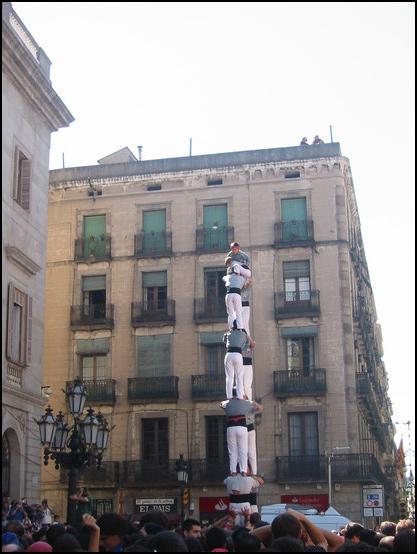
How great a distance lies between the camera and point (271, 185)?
4116 cm

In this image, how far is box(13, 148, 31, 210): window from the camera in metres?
23.6

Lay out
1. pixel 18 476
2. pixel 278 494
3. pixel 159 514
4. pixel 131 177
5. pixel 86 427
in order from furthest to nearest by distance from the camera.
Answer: pixel 131 177 → pixel 278 494 → pixel 18 476 → pixel 86 427 → pixel 159 514

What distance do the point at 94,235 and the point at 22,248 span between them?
19155 mm

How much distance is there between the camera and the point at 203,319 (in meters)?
39.5

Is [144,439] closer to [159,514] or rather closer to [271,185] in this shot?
[271,185]

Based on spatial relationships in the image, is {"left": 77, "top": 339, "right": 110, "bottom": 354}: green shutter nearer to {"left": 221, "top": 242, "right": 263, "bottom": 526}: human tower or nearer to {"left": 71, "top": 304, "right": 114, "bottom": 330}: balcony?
{"left": 71, "top": 304, "right": 114, "bottom": 330}: balcony

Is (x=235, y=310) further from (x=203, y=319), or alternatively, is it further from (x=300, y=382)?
(x=203, y=319)

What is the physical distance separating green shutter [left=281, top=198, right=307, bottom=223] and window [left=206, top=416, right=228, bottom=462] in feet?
30.6

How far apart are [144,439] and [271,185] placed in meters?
12.6

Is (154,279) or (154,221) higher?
(154,221)

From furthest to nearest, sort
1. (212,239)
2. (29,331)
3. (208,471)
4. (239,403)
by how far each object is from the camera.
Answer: (212,239)
(208,471)
(29,331)
(239,403)

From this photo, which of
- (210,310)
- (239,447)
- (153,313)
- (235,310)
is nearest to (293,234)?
(210,310)

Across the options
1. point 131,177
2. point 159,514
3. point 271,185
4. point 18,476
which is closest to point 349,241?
point 271,185

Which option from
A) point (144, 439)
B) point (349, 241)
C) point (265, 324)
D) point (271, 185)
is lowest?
point (144, 439)
